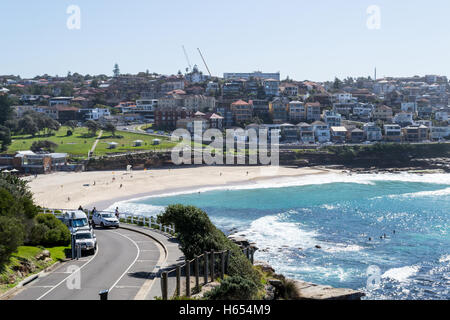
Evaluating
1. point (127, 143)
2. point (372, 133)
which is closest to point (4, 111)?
point (127, 143)

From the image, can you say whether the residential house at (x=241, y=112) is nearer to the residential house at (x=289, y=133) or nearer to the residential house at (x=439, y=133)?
the residential house at (x=289, y=133)

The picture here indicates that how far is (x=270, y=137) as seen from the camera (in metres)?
102

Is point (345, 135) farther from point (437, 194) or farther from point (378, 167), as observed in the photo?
point (437, 194)

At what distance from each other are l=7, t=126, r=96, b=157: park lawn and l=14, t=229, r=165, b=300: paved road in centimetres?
6070

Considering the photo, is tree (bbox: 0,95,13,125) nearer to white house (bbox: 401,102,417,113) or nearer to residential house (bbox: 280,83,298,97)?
residential house (bbox: 280,83,298,97)

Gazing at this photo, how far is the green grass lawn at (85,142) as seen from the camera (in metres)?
83.3

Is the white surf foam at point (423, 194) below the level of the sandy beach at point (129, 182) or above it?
below

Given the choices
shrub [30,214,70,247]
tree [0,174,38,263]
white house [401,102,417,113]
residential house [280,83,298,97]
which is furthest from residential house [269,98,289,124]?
shrub [30,214,70,247]

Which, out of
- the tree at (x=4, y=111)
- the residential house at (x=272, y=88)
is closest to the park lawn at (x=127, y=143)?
the tree at (x=4, y=111)

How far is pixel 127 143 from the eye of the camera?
3578 inches

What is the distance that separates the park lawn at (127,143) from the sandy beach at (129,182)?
377 inches

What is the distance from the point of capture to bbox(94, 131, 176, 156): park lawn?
276ft
